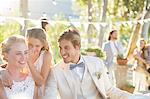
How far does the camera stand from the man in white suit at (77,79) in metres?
2.81

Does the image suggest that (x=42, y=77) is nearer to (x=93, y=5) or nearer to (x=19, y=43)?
(x=19, y=43)

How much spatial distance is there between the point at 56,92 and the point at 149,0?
10.1m

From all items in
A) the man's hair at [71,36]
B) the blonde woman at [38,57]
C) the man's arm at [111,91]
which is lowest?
the man's arm at [111,91]

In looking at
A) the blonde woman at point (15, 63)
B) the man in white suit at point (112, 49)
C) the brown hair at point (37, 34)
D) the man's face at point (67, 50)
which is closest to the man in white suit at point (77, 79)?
the man's face at point (67, 50)

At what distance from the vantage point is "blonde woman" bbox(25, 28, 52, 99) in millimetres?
2797

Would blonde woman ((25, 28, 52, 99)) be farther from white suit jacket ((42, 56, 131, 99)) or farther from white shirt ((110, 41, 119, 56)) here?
white shirt ((110, 41, 119, 56))

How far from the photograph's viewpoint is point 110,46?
7.69 m

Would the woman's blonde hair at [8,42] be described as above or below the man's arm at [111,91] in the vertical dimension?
above

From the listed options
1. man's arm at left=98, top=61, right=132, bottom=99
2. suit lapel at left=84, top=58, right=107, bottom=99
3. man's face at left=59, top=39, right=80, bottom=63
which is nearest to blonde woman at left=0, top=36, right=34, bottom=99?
man's face at left=59, top=39, right=80, bottom=63

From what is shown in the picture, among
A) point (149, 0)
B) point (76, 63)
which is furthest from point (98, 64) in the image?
point (149, 0)

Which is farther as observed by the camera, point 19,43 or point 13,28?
point 13,28

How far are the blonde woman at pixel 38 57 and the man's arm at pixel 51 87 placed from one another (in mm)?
30

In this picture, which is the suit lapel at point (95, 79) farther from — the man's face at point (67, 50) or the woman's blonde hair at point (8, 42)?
the woman's blonde hair at point (8, 42)

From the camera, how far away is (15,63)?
2.57 meters
